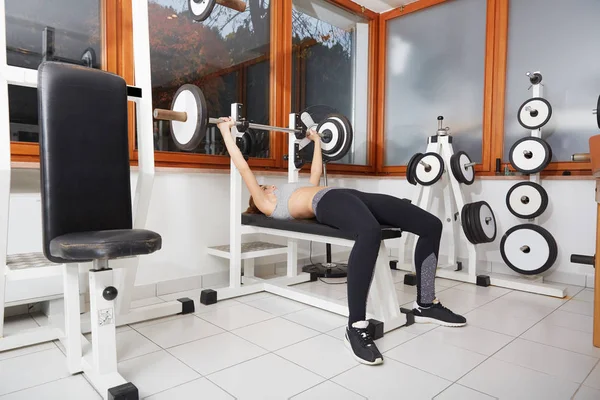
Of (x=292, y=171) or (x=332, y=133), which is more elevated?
(x=332, y=133)

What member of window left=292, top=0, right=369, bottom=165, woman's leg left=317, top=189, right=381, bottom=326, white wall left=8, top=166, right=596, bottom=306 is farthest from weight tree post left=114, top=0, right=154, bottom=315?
window left=292, top=0, right=369, bottom=165

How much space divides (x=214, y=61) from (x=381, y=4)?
2220 millimetres

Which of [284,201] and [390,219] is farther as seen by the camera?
[284,201]

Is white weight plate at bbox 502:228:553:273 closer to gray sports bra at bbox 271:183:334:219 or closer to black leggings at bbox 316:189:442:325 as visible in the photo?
black leggings at bbox 316:189:442:325

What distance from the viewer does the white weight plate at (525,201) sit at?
3.09m

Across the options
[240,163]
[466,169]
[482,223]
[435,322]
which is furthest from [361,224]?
[466,169]

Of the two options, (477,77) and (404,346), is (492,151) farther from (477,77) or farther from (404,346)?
(404,346)

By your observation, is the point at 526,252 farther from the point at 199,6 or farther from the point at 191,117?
the point at 199,6

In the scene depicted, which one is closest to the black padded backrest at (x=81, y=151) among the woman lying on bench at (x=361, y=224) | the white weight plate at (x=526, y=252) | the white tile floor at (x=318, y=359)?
the white tile floor at (x=318, y=359)

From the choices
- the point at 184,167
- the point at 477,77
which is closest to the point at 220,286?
the point at 184,167

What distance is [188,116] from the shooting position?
221cm

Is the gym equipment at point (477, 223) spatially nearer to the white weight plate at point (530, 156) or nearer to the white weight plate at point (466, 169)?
the white weight plate at point (466, 169)

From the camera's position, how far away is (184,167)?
9.90 ft

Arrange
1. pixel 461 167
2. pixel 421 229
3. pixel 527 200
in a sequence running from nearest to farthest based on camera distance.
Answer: pixel 421 229 → pixel 527 200 → pixel 461 167
